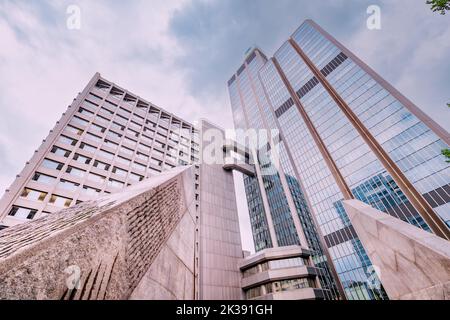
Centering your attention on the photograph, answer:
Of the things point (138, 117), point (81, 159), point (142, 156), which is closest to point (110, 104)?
point (138, 117)

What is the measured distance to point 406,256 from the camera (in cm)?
490

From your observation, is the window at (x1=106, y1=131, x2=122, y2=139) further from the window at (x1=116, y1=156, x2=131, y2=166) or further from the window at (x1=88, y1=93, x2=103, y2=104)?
the window at (x1=88, y1=93, x2=103, y2=104)

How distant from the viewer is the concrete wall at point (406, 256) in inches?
163

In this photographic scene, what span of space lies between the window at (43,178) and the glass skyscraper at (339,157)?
42323 millimetres

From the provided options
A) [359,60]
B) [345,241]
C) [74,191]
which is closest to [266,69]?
[359,60]

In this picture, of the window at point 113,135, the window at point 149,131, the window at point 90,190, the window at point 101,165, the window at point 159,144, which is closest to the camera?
the window at point 90,190

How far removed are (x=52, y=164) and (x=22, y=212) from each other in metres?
5.95

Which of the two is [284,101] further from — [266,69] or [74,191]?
[74,191]

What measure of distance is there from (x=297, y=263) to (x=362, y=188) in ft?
56.7

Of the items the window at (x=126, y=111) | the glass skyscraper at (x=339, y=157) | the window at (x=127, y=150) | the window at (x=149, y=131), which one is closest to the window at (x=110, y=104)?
the window at (x=126, y=111)

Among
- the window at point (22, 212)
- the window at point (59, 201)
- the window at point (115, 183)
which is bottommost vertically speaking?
the window at point (22, 212)

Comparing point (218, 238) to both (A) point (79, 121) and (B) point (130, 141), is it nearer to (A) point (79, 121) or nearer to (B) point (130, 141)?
(B) point (130, 141)

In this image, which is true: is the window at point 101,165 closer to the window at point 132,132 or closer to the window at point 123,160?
the window at point 123,160
